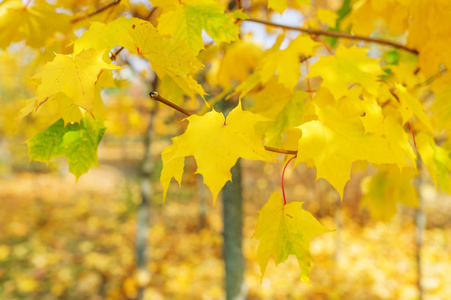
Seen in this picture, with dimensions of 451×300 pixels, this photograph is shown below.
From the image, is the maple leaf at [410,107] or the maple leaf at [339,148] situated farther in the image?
the maple leaf at [410,107]

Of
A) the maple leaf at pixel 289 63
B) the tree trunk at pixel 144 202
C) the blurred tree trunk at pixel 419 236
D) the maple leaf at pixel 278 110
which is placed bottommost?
the tree trunk at pixel 144 202

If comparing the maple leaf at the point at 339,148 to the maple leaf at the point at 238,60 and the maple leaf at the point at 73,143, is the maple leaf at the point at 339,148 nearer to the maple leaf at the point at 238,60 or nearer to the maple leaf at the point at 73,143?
the maple leaf at the point at 73,143

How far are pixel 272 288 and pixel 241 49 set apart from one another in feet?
9.09

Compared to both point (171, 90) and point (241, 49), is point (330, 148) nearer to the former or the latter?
point (171, 90)

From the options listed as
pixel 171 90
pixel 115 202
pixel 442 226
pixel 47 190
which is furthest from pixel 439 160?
pixel 47 190

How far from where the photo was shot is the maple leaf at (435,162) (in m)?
0.81

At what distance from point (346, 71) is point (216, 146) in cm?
51

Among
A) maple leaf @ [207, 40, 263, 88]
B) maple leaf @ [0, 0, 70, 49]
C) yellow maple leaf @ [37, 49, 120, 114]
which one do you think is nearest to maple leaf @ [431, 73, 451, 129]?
yellow maple leaf @ [37, 49, 120, 114]

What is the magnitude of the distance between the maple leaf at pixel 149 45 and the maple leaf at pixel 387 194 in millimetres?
1669

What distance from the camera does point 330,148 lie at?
666 mm

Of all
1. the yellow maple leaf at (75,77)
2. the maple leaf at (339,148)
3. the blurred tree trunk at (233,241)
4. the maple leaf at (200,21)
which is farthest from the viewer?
the blurred tree trunk at (233,241)

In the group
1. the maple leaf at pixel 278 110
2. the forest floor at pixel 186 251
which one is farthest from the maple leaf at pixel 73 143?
the forest floor at pixel 186 251

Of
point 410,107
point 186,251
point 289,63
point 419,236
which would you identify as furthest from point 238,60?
point 186,251

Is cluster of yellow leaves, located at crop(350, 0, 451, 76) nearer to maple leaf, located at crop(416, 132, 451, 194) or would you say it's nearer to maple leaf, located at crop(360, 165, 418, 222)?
maple leaf, located at crop(416, 132, 451, 194)
